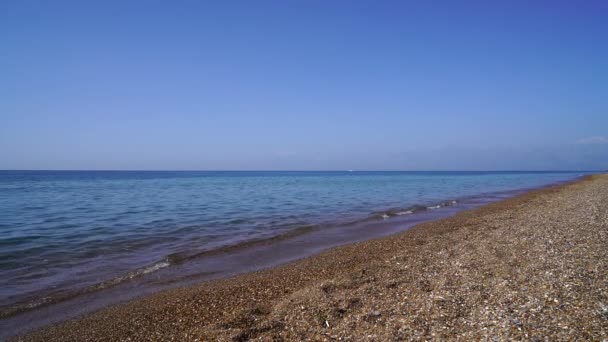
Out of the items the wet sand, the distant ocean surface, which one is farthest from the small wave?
the wet sand

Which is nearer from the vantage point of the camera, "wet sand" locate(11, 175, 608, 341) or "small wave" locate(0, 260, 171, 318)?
"wet sand" locate(11, 175, 608, 341)

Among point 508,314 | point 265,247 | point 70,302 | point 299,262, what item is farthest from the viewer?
point 265,247

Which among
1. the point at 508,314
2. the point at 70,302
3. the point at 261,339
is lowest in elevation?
the point at 70,302

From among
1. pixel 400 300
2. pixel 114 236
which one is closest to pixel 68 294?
pixel 114 236

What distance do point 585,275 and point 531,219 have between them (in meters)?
10.2

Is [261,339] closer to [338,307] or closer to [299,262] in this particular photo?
[338,307]

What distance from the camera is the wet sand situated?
5457 mm

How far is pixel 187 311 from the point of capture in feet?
25.1

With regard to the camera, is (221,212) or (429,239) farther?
(221,212)

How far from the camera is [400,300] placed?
6820mm

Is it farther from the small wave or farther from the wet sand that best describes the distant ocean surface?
the wet sand

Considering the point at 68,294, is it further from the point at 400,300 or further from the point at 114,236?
the point at 400,300

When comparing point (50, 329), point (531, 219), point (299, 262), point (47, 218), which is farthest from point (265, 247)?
point (47, 218)

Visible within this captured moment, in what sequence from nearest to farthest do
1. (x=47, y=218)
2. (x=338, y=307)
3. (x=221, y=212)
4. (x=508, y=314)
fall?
1. (x=508, y=314)
2. (x=338, y=307)
3. (x=47, y=218)
4. (x=221, y=212)
